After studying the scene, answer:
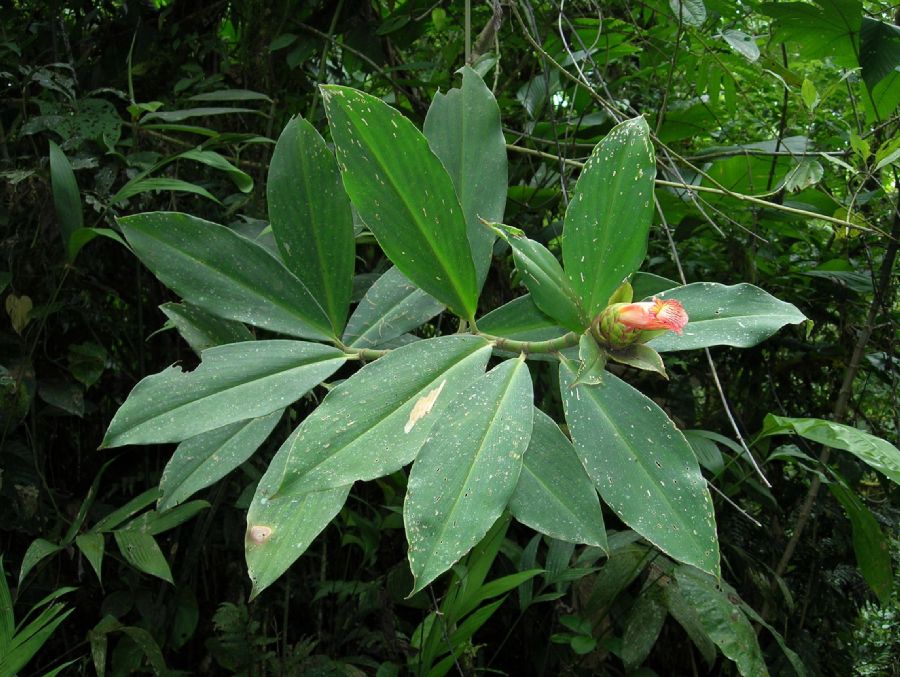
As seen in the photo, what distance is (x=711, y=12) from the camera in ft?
5.27

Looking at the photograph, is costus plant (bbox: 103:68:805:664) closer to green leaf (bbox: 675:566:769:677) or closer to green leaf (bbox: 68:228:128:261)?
green leaf (bbox: 68:228:128:261)

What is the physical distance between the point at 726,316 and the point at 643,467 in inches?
5.3

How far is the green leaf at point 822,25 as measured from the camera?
1.27 m

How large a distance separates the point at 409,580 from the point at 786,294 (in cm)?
102

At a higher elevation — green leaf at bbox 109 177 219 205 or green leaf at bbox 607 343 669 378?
green leaf at bbox 607 343 669 378

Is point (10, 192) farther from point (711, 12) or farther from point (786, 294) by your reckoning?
point (786, 294)

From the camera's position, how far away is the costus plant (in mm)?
494

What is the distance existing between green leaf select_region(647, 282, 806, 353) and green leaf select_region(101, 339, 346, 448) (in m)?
0.28

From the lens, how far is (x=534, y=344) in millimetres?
594

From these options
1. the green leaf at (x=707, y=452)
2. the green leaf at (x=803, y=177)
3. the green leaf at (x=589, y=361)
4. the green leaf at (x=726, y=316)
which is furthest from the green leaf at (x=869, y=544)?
the green leaf at (x=589, y=361)

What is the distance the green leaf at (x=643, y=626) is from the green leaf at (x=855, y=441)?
372 mm

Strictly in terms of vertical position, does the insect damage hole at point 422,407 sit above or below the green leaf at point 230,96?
below

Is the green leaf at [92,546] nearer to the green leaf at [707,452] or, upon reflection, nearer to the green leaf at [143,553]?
the green leaf at [143,553]

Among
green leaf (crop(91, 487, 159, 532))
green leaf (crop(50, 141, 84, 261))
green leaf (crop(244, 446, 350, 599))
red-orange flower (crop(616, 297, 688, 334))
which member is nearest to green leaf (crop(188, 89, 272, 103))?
green leaf (crop(50, 141, 84, 261))
